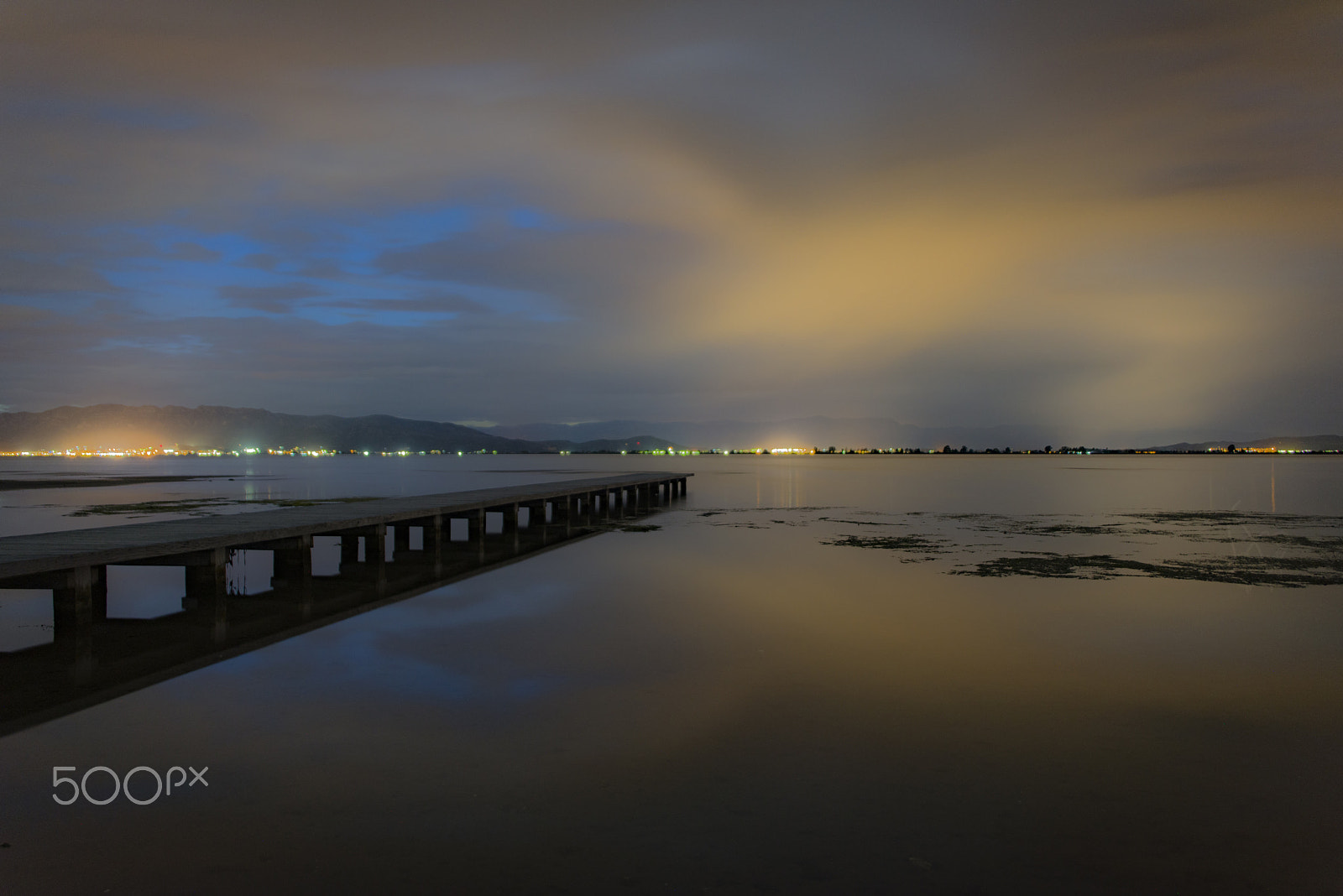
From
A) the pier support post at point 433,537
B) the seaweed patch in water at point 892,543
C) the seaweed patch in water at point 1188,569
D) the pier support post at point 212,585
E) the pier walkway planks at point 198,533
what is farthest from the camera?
the seaweed patch in water at point 892,543

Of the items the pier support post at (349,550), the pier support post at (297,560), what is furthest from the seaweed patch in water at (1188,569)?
the pier support post at (349,550)

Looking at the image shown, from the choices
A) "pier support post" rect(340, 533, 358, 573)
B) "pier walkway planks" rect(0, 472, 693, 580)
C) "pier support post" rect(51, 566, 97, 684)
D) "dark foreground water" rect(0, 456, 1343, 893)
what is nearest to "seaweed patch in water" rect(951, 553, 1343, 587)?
"dark foreground water" rect(0, 456, 1343, 893)

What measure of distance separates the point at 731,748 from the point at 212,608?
8893 millimetres

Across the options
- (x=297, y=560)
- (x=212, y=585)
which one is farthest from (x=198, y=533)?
(x=297, y=560)

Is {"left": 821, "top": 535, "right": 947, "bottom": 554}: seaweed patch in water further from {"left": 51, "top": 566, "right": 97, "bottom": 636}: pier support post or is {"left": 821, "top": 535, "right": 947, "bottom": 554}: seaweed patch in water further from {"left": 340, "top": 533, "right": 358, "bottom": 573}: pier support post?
{"left": 51, "top": 566, "right": 97, "bottom": 636}: pier support post

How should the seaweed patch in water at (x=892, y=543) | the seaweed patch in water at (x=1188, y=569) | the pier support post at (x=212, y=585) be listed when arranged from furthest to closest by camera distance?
the seaweed patch in water at (x=892, y=543) → the seaweed patch in water at (x=1188, y=569) → the pier support post at (x=212, y=585)

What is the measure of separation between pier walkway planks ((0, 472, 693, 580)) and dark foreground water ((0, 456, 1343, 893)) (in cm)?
127

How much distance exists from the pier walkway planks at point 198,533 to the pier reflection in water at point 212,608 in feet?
1.01

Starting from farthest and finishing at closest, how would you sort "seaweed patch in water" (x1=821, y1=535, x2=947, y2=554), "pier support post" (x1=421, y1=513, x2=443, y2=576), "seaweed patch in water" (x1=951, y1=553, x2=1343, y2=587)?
"seaweed patch in water" (x1=821, y1=535, x2=947, y2=554) → "pier support post" (x1=421, y1=513, x2=443, y2=576) → "seaweed patch in water" (x1=951, y1=553, x2=1343, y2=587)

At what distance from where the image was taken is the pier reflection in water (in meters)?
8.85

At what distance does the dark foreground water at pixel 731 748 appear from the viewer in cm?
481

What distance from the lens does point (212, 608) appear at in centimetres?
1220

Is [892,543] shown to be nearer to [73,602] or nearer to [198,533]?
[198,533]

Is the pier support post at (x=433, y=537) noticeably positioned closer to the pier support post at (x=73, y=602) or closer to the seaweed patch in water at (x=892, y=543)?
the pier support post at (x=73, y=602)
